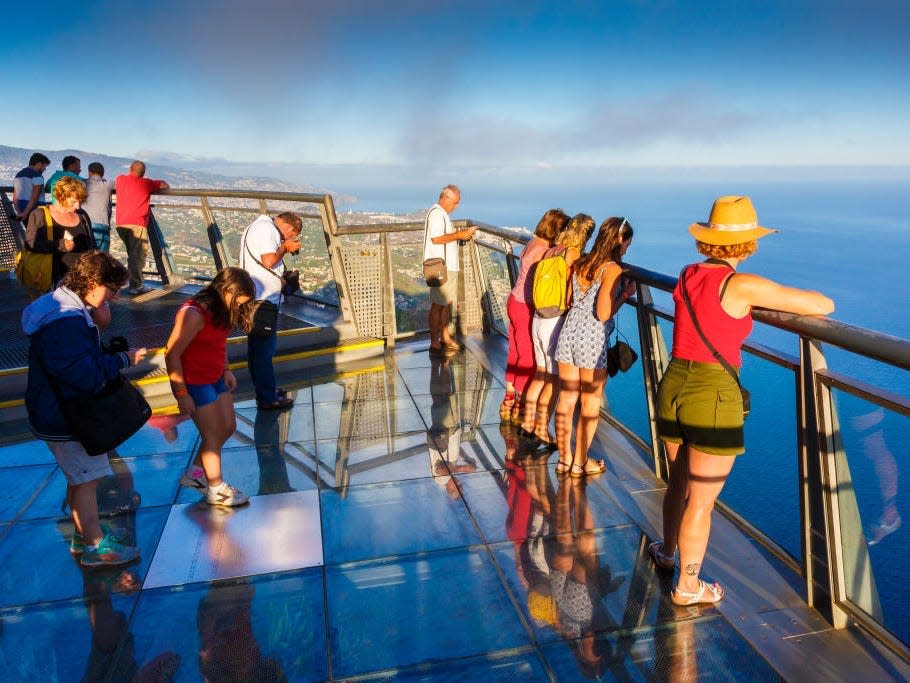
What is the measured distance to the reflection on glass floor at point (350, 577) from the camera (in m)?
2.75

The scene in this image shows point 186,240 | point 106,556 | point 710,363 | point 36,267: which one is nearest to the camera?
point 710,363

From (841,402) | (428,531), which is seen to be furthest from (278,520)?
(841,402)

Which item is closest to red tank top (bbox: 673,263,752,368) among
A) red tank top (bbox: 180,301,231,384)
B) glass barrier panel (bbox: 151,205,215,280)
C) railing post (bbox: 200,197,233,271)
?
red tank top (bbox: 180,301,231,384)

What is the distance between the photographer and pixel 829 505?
281 centimetres

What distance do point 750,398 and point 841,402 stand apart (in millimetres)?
345

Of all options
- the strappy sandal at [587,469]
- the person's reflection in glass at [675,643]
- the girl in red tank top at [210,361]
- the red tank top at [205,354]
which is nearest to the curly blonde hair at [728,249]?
the person's reflection in glass at [675,643]

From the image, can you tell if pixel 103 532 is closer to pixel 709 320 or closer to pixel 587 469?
pixel 587 469

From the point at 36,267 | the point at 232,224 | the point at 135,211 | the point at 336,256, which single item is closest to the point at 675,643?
the point at 336,256

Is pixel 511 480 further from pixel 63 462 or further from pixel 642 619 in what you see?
pixel 63 462

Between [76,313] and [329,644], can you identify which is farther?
[76,313]

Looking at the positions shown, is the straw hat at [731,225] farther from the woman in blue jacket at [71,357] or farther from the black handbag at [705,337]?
the woman in blue jacket at [71,357]

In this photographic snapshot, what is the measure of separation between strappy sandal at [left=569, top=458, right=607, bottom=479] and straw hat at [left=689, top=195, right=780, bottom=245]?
7.04 feet

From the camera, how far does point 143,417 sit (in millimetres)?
3379

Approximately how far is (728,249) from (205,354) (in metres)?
2.83
